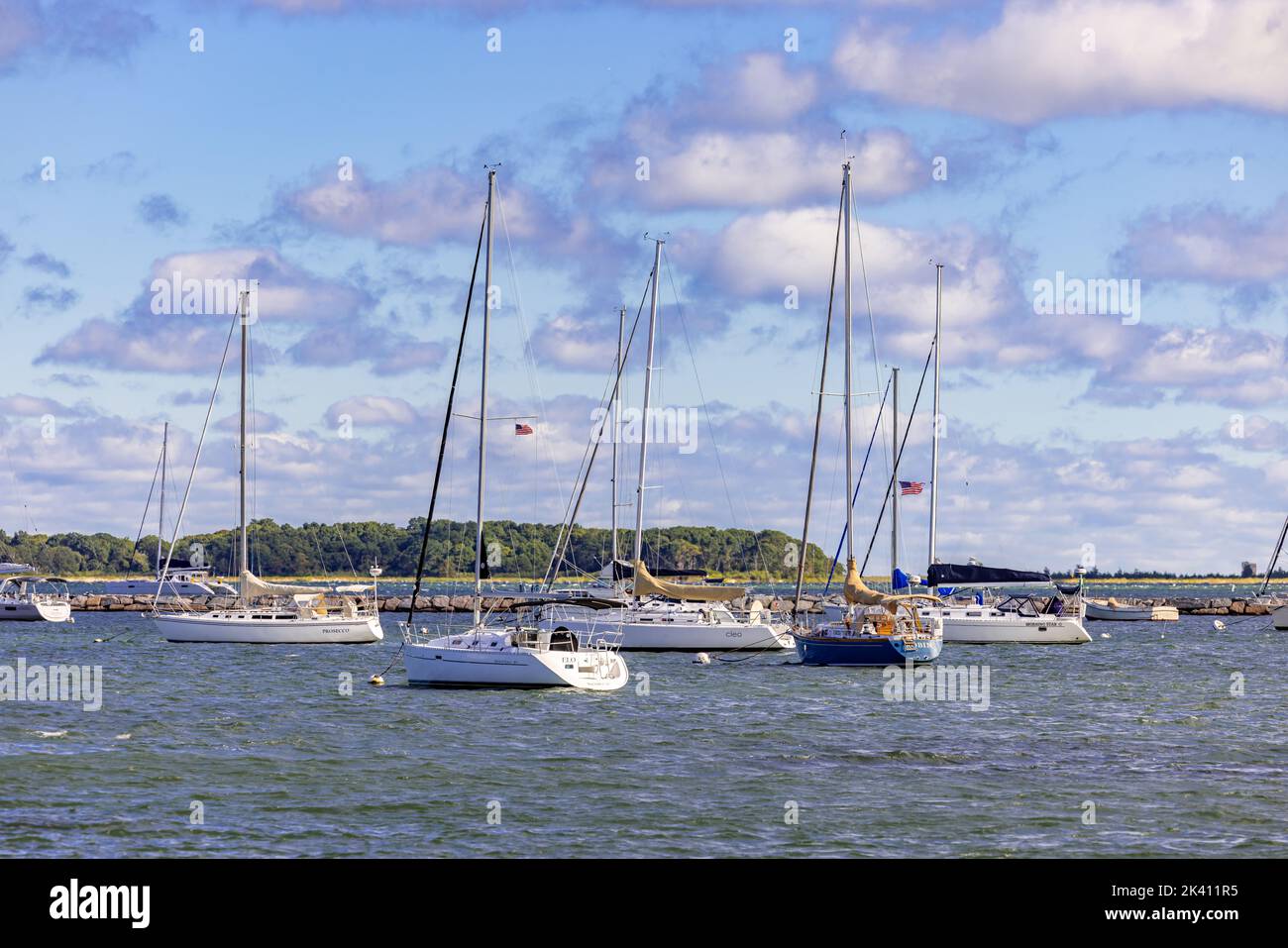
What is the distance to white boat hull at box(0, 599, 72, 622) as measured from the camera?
386ft

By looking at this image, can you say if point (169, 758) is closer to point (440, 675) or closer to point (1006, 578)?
point (440, 675)

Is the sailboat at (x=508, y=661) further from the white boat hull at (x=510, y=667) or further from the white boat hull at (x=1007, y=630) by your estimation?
the white boat hull at (x=1007, y=630)

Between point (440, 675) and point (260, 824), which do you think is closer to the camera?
point (260, 824)

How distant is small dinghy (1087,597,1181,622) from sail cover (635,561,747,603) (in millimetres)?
65426

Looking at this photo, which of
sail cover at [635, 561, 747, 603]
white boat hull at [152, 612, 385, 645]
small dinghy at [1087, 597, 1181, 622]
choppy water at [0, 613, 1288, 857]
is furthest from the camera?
small dinghy at [1087, 597, 1181, 622]

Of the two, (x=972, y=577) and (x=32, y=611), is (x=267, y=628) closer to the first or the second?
(x=972, y=577)

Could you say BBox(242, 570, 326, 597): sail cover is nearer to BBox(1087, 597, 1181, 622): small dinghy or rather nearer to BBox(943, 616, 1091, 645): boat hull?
BBox(943, 616, 1091, 645): boat hull

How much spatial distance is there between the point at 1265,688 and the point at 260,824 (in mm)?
43311

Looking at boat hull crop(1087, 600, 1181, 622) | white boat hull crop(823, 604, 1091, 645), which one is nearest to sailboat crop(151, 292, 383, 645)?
white boat hull crop(823, 604, 1091, 645)

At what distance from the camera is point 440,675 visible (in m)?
51.8

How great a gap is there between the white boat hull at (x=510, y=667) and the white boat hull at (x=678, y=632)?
2079 cm
